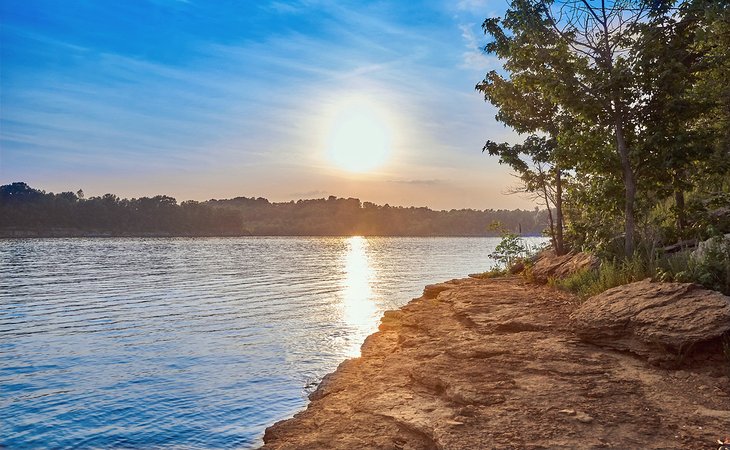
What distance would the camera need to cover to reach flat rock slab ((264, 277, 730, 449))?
6.29 m

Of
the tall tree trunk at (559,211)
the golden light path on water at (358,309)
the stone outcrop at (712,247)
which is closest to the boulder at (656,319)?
the stone outcrop at (712,247)

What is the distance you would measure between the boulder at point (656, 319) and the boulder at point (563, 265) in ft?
21.4

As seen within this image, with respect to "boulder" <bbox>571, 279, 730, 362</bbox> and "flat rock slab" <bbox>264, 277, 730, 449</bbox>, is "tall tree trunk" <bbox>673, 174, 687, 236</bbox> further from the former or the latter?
"flat rock slab" <bbox>264, 277, 730, 449</bbox>

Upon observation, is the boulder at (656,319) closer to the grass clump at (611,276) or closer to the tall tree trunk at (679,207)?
the grass clump at (611,276)

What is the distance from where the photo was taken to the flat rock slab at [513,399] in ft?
20.6

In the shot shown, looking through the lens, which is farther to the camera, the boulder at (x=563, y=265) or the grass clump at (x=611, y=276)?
the boulder at (x=563, y=265)

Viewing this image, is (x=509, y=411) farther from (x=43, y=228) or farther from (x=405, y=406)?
(x=43, y=228)

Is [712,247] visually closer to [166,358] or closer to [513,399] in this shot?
[513,399]

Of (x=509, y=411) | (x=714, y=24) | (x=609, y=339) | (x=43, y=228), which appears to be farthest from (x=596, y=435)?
(x=43, y=228)

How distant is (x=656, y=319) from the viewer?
29.6 feet

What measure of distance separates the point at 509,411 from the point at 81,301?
23256mm

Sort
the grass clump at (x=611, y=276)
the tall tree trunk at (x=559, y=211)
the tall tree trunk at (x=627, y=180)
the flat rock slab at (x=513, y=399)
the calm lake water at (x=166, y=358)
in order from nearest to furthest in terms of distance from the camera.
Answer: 1. the flat rock slab at (x=513, y=399)
2. the calm lake water at (x=166, y=358)
3. the grass clump at (x=611, y=276)
4. the tall tree trunk at (x=627, y=180)
5. the tall tree trunk at (x=559, y=211)

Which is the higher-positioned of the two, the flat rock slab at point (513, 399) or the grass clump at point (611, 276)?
the grass clump at point (611, 276)

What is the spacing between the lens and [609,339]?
9805 mm
